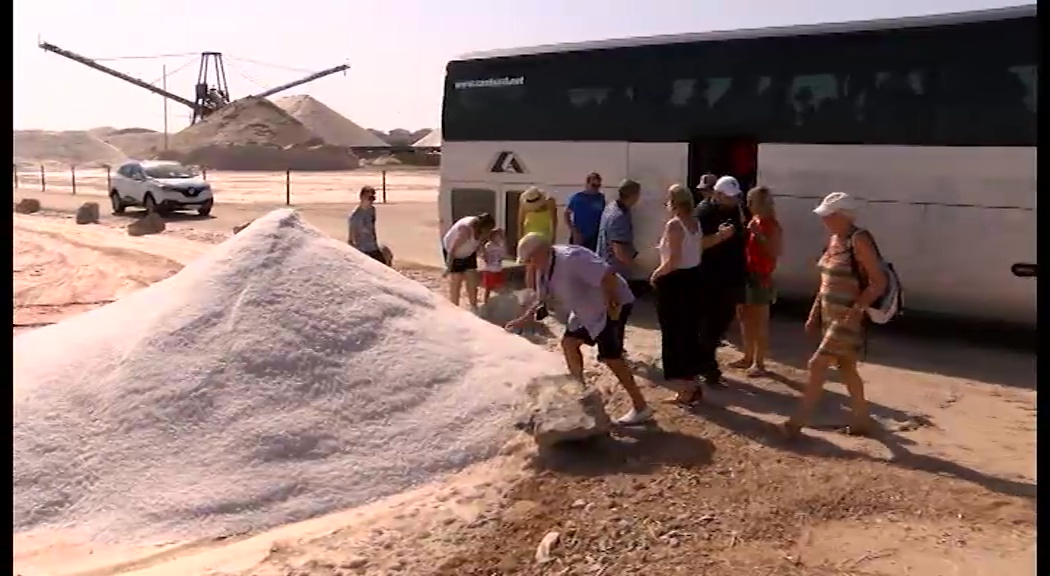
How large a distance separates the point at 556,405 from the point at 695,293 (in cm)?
147

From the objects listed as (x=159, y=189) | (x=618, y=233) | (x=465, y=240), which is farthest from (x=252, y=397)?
(x=159, y=189)

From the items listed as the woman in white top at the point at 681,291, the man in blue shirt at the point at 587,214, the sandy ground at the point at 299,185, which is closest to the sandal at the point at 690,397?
the woman in white top at the point at 681,291

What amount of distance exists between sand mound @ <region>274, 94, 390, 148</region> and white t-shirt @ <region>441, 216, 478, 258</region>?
226ft

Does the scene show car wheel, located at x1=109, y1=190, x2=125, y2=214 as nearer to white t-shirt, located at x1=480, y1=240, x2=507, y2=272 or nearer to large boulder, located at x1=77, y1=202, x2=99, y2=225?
large boulder, located at x1=77, y1=202, x2=99, y2=225

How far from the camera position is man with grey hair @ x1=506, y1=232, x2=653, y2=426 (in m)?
6.47

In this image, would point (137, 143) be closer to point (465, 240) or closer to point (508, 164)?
point (508, 164)

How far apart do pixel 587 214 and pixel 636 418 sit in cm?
371

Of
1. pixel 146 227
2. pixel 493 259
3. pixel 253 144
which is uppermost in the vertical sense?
pixel 253 144

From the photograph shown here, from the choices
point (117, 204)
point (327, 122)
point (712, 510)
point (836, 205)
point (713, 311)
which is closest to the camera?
point (712, 510)

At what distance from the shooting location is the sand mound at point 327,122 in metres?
79.1

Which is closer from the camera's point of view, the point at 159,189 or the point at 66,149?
the point at 159,189

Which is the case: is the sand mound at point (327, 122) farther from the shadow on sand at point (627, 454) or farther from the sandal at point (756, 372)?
the shadow on sand at point (627, 454)

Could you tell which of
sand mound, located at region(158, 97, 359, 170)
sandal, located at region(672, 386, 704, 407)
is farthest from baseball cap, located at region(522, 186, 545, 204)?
sand mound, located at region(158, 97, 359, 170)

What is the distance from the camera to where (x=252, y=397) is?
6500mm
